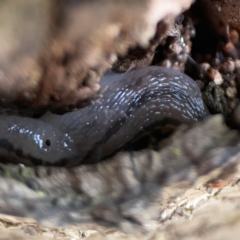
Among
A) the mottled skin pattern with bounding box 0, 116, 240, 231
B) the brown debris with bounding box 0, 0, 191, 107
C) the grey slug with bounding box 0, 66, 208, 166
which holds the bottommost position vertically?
the mottled skin pattern with bounding box 0, 116, 240, 231

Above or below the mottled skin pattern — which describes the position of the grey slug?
above

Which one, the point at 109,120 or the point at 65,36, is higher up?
the point at 109,120

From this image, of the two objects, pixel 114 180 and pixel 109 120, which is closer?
pixel 114 180

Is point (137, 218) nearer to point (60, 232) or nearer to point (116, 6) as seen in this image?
point (60, 232)

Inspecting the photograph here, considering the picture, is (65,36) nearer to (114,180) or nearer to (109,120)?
(114,180)

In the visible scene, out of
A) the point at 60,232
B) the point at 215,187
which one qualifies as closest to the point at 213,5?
the point at 215,187

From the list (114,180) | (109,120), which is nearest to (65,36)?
(114,180)

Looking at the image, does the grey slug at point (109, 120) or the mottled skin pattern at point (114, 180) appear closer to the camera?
the mottled skin pattern at point (114, 180)

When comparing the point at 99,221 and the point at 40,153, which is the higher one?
the point at 40,153
